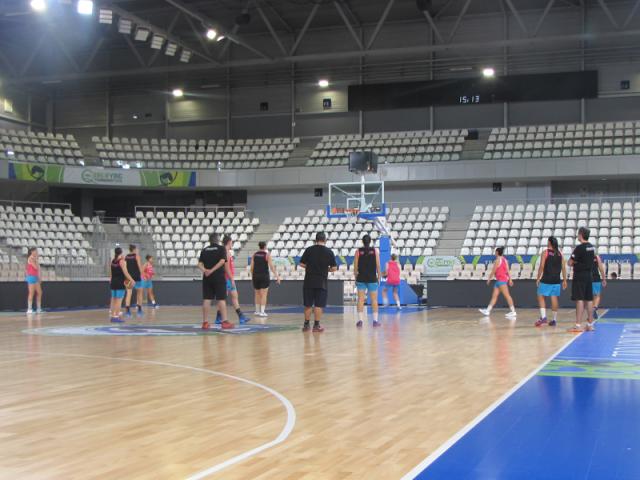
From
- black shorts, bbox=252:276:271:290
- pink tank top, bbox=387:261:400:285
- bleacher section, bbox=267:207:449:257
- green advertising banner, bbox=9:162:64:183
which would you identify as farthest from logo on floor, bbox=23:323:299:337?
green advertising banner, bbox=9:162:64:183

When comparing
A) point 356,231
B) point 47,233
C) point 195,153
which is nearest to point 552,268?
point 356,231

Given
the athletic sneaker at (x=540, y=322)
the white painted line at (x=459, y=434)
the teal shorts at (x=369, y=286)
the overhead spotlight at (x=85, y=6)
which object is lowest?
the white painted line at (x=459, y=434)

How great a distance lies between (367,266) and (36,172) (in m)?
24.4

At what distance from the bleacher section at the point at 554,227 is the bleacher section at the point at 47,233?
15900 millimetres

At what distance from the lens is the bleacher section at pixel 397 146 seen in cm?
3678

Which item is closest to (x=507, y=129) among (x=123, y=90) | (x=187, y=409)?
(x=123, y=90)

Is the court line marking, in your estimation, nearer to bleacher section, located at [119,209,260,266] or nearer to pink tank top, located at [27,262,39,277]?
pink tank top, located at [27,262,39,277]

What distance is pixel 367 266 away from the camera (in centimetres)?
1593

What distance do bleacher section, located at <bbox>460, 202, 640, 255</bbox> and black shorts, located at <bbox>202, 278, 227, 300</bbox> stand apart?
17877 millimetres

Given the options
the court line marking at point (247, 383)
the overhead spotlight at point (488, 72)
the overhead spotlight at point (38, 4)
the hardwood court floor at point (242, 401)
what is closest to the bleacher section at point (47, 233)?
the overhead spotlight at point (38, 4)

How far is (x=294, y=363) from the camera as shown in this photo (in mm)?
9805

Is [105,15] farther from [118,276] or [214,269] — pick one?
[214,269]

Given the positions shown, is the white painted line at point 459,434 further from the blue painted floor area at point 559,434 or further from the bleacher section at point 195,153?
the bleacher section at point 195,153

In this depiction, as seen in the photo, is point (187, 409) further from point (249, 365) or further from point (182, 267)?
point (182, 267)
